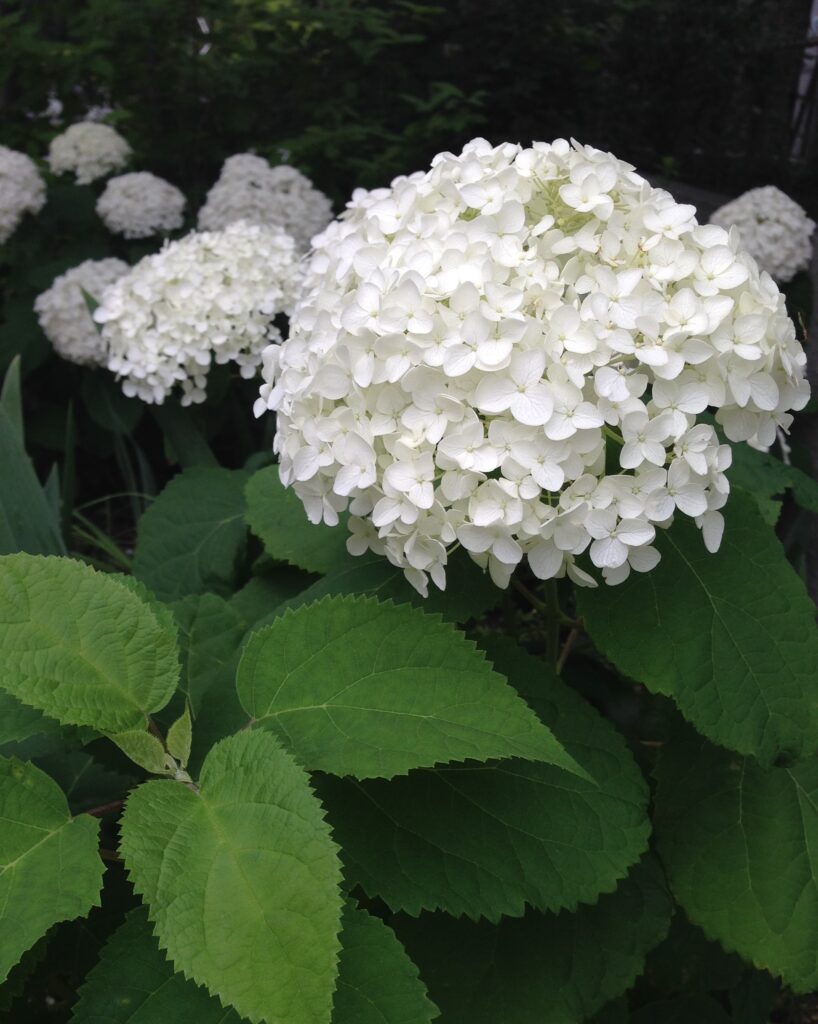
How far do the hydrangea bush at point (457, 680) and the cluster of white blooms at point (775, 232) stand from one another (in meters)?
1.65

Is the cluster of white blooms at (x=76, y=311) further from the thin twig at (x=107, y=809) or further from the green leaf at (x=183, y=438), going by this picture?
the thin twig at (x=107, y=809)

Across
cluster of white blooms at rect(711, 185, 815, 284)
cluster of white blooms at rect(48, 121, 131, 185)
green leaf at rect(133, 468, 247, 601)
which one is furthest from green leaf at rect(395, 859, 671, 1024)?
cluster of white blooms at rect(48, 121, 131, 185)

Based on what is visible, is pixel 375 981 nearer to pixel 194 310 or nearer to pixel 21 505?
pixel 21 505

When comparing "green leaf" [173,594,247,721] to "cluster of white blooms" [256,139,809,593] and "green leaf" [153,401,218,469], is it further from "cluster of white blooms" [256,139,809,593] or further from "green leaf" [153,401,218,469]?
"green leaf" [153,401,218,469]

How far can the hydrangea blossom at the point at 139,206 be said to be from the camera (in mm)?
3076

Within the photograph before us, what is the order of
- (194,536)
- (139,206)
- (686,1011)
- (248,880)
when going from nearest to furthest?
(248,880) → (686,1011) → (194,536) → (139,206)

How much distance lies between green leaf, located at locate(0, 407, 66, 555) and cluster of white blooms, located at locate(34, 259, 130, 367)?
4.06ft

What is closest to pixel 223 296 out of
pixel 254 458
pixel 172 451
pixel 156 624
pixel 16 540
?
pixel 254 458

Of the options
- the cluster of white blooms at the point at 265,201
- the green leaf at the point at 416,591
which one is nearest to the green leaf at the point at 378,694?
the green leaf at the point at 416,591

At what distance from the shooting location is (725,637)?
105cm

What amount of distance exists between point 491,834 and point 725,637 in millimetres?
323

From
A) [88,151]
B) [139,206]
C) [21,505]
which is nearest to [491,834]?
[21,505]

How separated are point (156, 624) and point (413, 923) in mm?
471

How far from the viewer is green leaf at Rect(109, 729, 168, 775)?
916 millimetres
